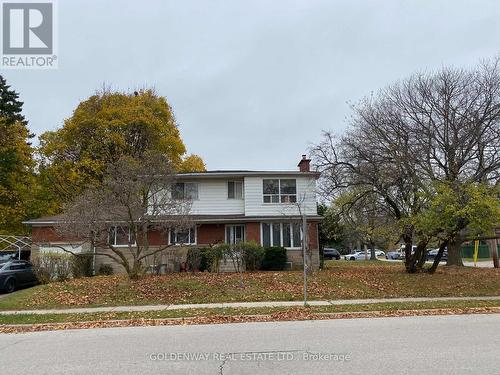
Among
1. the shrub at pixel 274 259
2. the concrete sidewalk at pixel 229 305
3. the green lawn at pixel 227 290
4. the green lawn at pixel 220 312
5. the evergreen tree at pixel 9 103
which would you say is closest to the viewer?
the green lawn at pixel 220 312

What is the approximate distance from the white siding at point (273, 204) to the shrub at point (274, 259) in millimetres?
2583

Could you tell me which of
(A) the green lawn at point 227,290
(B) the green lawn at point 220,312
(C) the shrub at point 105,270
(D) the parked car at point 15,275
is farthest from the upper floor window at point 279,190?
(B) the green lawn at point 220,312

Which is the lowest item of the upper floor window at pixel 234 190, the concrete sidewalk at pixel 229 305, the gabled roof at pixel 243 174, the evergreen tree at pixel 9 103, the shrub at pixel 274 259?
the concrete sidewalk at pixel 229 305

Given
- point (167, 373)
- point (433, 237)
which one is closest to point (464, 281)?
point (433, 237)

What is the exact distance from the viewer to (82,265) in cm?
2348

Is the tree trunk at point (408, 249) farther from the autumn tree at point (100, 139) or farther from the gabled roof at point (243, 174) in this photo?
the autumn tree at point (100, 139)

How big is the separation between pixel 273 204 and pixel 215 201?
3652mm

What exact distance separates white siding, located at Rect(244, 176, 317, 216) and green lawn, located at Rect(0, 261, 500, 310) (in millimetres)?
8488

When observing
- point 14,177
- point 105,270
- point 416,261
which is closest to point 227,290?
point 416,261

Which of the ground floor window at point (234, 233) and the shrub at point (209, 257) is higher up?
the ground floor window at point (234, 233)

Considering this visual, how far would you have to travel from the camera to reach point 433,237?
19.8 m

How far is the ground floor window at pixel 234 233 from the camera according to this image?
28.7m

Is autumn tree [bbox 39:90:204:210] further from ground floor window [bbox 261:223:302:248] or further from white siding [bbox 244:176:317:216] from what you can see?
ground floor window [bbox 261:223:302:248]

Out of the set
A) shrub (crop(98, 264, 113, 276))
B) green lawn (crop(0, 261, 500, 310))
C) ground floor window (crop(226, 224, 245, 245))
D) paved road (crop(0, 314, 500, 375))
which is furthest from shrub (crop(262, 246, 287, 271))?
paved road (crop(0, 314, 500, 375))
